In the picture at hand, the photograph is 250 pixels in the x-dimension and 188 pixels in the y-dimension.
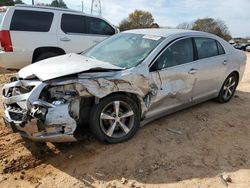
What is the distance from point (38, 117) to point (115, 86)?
3.49 ft

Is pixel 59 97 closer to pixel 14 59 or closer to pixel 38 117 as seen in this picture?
pixel 38 117

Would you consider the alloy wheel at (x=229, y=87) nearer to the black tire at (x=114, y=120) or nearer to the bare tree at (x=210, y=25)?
the black tire at (x=114, y=120)

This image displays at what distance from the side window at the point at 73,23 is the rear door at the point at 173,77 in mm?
4021

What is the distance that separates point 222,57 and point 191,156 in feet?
8.51

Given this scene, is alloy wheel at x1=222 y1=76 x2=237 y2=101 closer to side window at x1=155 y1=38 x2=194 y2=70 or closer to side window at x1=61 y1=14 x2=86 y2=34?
side window at x1=155 y1=38 x2=194 y2=70

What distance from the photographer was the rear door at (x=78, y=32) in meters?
7.66

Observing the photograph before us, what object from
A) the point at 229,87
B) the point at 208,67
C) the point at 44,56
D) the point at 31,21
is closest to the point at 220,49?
the point at 208,67

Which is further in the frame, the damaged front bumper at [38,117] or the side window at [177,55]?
the side window at [177,55]

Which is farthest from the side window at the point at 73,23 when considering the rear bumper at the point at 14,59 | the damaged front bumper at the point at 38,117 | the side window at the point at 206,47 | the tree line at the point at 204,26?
the tree line at the point at 204,26

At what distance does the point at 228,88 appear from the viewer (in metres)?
6.01

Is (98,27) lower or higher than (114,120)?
higher

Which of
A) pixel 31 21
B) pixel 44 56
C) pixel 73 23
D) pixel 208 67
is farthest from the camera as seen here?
pixel 73 23

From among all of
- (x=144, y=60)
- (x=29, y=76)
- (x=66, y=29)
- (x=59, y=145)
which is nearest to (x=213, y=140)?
(x=144, y=60)

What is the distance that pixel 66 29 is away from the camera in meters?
7.76
